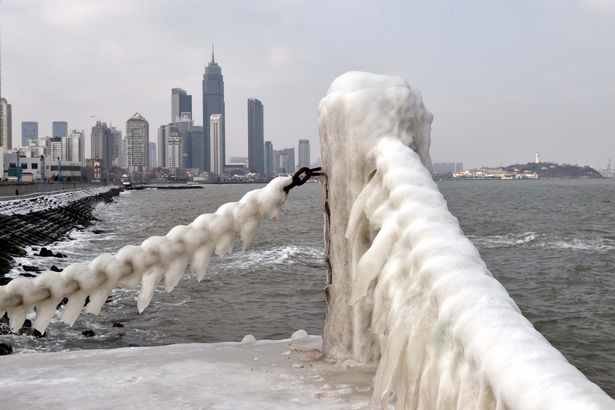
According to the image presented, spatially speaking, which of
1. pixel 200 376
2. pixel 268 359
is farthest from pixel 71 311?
pixel 268 359

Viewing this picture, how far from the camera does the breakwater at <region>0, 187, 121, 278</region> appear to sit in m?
24.4

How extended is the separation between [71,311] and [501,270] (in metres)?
23.7

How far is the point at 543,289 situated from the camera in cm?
2209

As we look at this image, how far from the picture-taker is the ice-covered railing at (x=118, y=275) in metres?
3.62

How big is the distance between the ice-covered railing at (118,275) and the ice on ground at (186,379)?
391 mm

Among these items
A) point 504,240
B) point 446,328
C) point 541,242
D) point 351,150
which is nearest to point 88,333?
point 351,150

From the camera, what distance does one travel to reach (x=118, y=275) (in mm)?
3650

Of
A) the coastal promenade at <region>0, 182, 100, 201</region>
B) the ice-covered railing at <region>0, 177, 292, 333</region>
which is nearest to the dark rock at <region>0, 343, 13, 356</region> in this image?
the ice-covered railing at <region>0, 177, 292, 333</region>

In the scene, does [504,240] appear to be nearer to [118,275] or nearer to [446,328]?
[118,275]

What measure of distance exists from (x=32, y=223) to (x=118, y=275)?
32.4 metres

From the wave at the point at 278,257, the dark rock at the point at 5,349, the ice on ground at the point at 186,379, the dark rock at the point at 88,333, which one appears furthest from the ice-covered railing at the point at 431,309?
the wave at the point at 278,257

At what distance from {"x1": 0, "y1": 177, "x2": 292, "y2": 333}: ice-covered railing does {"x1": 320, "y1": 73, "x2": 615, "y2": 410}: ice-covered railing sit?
35.5 inches

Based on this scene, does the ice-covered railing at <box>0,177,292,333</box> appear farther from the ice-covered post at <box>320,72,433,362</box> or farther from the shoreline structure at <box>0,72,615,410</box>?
the ice-covered post at <box>320,72,433,362</box>

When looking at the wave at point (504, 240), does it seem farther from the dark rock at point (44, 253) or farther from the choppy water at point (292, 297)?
the dark rock at point (44, 253)
